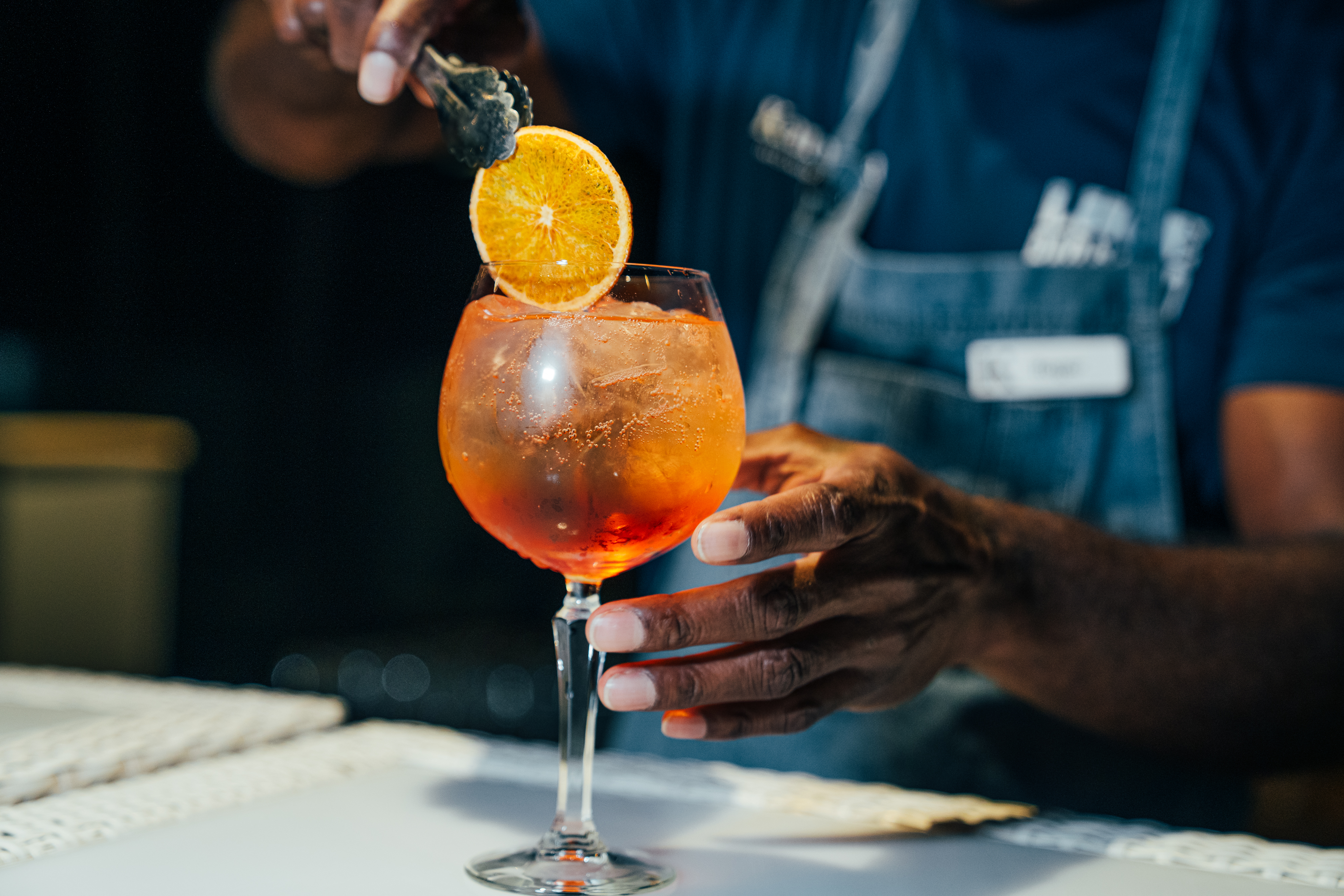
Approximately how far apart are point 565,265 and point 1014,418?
1.30 m

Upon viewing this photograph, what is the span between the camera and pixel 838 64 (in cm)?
224

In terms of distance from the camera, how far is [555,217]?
100 cm

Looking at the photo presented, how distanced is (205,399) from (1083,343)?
4.06 meters

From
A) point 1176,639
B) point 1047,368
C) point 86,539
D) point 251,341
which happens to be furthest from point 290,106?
point 251,341

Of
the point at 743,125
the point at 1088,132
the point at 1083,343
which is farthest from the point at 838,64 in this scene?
the point at 1083,343

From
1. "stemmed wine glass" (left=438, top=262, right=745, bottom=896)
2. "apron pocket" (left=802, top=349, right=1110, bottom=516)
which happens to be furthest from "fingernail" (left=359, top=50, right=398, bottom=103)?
"apron pocket" (left=802, top=349, right=1110, bottom=516)

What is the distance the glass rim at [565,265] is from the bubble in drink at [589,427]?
3cm

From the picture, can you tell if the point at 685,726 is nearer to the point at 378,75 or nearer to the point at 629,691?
the point at 629,691

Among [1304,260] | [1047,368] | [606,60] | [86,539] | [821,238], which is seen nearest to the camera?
[1304,260]

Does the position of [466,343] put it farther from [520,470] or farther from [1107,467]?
[1107,467]

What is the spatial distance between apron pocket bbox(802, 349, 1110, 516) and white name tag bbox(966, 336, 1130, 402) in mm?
21

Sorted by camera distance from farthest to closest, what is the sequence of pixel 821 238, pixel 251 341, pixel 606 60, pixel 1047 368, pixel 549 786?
pixel 251 341, pixel 606 60, pixel 821 238, pixel 1047 368, pixel 549 786

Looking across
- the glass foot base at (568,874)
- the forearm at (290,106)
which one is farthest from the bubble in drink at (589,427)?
the forearm at (290,106)

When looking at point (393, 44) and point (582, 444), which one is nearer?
point (582, 444)
